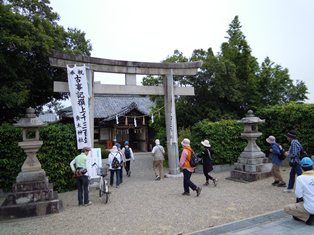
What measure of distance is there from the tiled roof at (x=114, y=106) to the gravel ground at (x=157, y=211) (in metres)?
16.3

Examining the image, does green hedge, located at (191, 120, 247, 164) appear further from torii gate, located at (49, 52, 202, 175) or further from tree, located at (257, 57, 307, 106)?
tree, located at (257, 57, 307, 106)

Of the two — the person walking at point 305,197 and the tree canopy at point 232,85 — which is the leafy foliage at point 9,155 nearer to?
the person walking at point 305,197

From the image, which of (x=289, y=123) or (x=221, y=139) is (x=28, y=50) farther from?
(x=289, y=123)

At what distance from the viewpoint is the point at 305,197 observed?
531cm

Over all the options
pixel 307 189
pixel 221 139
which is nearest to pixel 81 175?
pixel 307 189

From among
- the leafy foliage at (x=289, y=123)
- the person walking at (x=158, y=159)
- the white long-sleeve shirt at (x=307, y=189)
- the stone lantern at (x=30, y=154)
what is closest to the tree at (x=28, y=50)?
the stone lantern at (x=30, y=154)

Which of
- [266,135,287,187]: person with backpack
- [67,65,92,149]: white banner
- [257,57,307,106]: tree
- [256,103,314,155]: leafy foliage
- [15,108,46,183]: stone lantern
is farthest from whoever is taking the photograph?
[257,57,307,106]: tree

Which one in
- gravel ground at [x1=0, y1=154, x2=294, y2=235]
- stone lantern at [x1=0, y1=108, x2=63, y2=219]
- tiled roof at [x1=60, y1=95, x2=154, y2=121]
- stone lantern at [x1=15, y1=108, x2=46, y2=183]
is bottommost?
gravel ground at [x1=0, y1=154, x2=294, y2=235]

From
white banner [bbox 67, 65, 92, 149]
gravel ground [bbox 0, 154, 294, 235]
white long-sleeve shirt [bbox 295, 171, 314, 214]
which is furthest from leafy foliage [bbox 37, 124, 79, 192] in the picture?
white long-sleeve shirt [bbox 295, 171, 314, 214]

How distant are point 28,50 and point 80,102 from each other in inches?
132

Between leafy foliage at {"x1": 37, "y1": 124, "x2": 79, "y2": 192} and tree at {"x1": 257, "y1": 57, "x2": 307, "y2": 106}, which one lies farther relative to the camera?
tree at {"x1": 257, "y1": 57, "x2": 307, "y2": 106}

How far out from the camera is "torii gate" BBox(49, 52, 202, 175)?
416 inches

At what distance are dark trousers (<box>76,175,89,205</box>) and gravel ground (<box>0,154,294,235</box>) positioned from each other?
0.31m

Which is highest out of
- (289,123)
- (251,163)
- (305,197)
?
(289,123)
